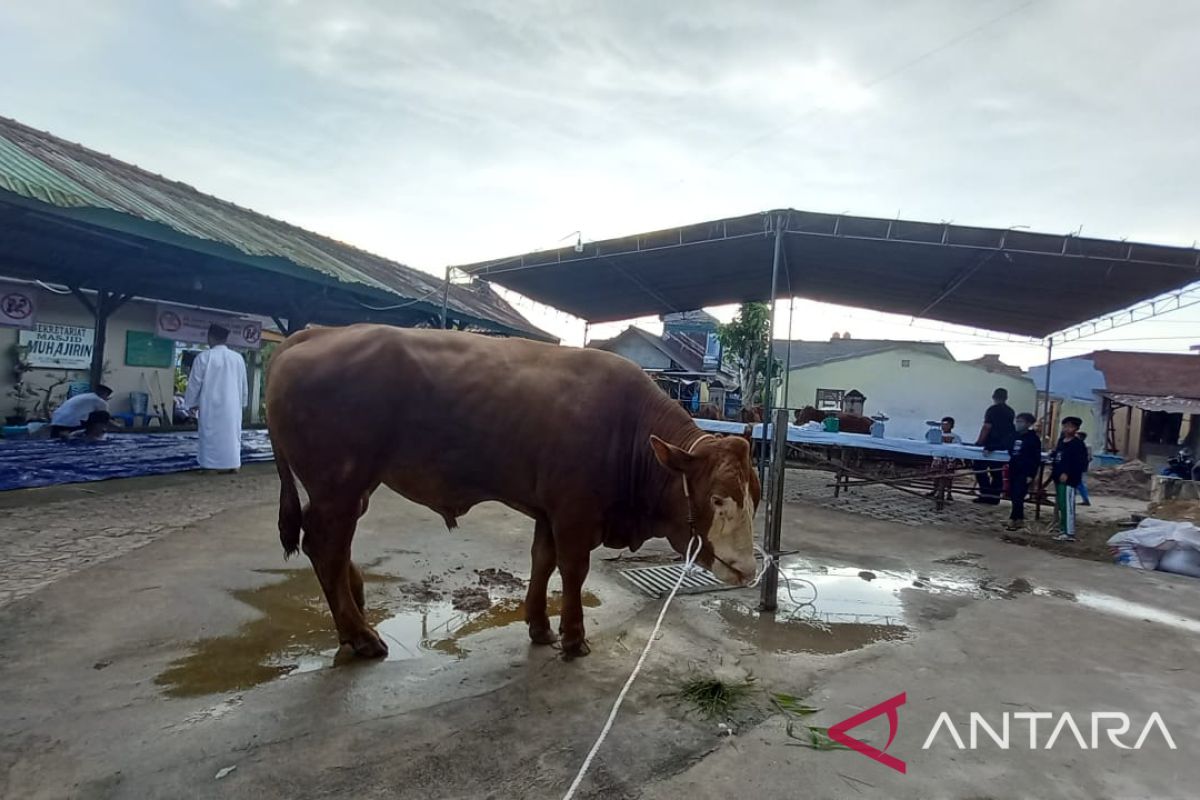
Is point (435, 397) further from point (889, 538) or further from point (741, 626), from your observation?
point (889, 538)

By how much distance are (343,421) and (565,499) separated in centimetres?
135

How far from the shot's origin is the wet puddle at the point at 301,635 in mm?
3303

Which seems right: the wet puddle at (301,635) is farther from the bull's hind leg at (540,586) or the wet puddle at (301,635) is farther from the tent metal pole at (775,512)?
the tent metal pole at (775,512)

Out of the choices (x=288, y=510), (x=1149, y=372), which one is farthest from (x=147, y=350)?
(x=1149, y=372)

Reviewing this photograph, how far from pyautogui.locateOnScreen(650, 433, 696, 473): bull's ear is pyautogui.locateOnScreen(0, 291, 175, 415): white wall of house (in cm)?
1390

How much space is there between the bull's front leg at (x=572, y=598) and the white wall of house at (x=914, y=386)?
27.7 meters

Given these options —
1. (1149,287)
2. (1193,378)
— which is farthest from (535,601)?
(1193,378)

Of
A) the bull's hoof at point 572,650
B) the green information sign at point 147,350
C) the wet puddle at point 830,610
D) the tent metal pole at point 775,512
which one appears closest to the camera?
the bull's hoof at point 572,650

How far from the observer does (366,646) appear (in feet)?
11.7

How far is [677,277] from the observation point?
31.6ft

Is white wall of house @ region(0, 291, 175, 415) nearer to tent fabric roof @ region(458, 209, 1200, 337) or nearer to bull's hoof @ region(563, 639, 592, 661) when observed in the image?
tent fabric roof @ region(458, 209, 1200, 337)

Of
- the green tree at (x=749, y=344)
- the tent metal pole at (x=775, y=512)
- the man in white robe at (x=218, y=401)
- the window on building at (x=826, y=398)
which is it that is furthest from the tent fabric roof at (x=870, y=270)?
the window on building at (x=826, y=398)

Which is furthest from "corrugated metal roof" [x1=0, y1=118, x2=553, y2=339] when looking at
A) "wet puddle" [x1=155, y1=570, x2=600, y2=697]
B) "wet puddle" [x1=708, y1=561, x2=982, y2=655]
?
"wet puddle" [x1=708, y1=561, x2=982, y2=655]

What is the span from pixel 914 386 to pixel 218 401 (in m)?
29.6
